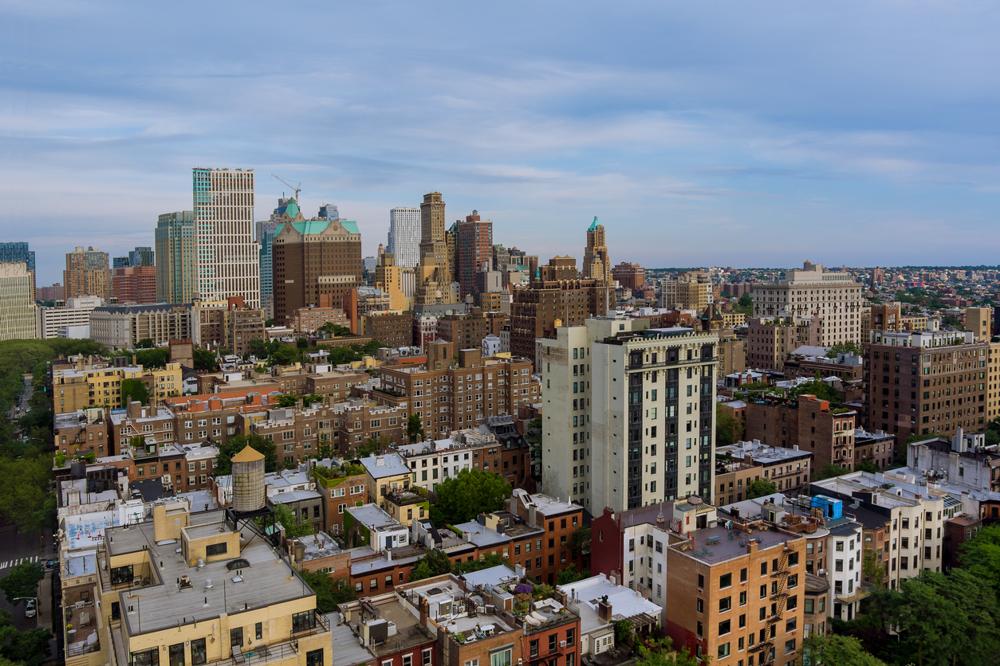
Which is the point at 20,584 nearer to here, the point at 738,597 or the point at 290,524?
the point at 290,524

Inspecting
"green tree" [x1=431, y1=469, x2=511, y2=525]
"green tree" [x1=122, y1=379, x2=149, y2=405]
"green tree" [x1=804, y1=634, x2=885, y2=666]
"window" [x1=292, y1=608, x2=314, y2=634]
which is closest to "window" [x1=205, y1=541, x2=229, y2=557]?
"window" [x1=292, y1=608, x2=314, y2=634]

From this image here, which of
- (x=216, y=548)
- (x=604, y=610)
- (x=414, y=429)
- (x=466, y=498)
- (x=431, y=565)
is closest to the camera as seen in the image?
(x=216, y=548)

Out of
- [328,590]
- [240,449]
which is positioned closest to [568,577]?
[328,590]

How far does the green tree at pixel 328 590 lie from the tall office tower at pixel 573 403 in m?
30.1

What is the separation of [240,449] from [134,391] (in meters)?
48.0

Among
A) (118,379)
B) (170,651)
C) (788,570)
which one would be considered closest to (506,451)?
(788,570)

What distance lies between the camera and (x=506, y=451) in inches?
4077

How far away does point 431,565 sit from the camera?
66312 millimetres

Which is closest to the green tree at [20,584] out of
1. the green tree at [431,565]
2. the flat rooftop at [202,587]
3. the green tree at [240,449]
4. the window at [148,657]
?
the green tree at [240,449]

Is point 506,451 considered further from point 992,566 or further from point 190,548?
point 190,548

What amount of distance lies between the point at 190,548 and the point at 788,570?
38.6 metres

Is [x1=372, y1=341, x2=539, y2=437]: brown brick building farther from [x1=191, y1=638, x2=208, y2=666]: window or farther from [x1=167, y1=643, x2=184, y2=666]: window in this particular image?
[x1=167, y1=643, x2=184, y2=666]: window

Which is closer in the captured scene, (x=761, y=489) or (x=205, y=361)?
(x=761, y=489)

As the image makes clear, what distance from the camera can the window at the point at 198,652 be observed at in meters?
35.4
